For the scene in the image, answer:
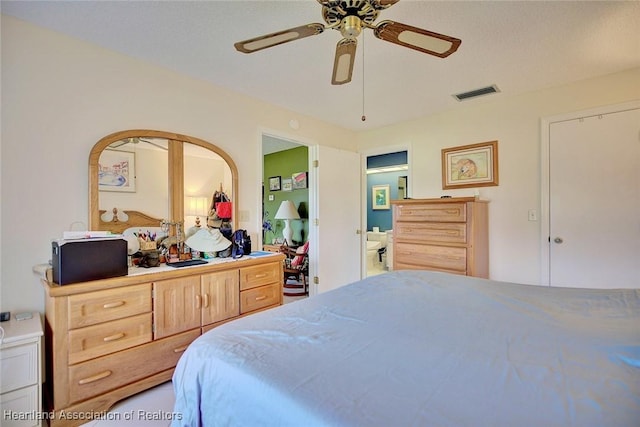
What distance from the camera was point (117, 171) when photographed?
2141mm

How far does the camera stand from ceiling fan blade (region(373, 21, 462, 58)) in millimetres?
1318

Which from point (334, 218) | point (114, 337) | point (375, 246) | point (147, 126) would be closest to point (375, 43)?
point (147, 126)

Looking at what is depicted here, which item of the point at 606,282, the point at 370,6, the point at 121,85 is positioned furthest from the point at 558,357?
the point at 121,85

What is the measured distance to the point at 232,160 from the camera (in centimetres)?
283

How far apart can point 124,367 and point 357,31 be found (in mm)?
2278

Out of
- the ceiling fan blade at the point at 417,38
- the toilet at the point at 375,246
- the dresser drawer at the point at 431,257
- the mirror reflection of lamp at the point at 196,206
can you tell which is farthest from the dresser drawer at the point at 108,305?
the toilet at the point at 375,246

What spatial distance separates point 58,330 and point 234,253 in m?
1.18

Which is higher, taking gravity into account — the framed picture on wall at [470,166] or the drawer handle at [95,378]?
the framed picture on wall at [470,166]

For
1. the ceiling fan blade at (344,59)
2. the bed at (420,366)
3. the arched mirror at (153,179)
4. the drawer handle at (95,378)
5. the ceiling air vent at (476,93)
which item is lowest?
the drawer handle at (95,378)

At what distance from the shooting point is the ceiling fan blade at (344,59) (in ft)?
4.81

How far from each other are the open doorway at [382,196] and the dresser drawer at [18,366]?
4.74 m

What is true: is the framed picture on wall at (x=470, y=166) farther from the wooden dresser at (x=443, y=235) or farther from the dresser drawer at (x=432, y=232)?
the dresser drawer at (x=432, y=232)

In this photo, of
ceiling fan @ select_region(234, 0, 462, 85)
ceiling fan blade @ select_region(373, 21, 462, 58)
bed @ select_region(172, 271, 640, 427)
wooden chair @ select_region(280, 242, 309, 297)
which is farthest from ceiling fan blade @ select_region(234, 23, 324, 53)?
wooden chair @ select_region(280, 242, 309, 297)

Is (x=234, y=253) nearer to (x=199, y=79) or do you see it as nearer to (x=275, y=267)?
(x=275, y=267)
